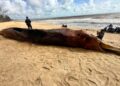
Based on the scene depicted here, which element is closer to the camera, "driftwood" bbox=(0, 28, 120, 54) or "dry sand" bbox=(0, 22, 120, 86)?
"dry sand" bbox=(0, 22, 120, 86)

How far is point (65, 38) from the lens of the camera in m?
8.00

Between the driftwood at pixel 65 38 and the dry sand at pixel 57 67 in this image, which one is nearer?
the dry sand at pixel 57 67

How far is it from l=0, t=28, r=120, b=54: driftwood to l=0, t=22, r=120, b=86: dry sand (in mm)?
435

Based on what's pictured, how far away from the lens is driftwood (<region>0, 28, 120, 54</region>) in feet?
24.7

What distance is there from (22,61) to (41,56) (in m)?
0.89

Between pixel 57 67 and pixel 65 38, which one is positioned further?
pixel 65 38

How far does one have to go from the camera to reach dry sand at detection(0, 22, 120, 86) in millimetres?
4547

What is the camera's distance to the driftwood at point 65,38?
24.7 ft

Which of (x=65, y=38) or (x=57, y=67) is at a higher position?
(x=65, y=38)

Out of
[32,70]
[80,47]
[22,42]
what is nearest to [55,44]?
[80,47]

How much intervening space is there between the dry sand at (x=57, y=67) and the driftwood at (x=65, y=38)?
0.43m

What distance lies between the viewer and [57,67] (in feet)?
17.9

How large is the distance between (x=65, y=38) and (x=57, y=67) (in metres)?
2.79

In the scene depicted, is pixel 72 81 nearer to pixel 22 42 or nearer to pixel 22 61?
pixel 22 61
